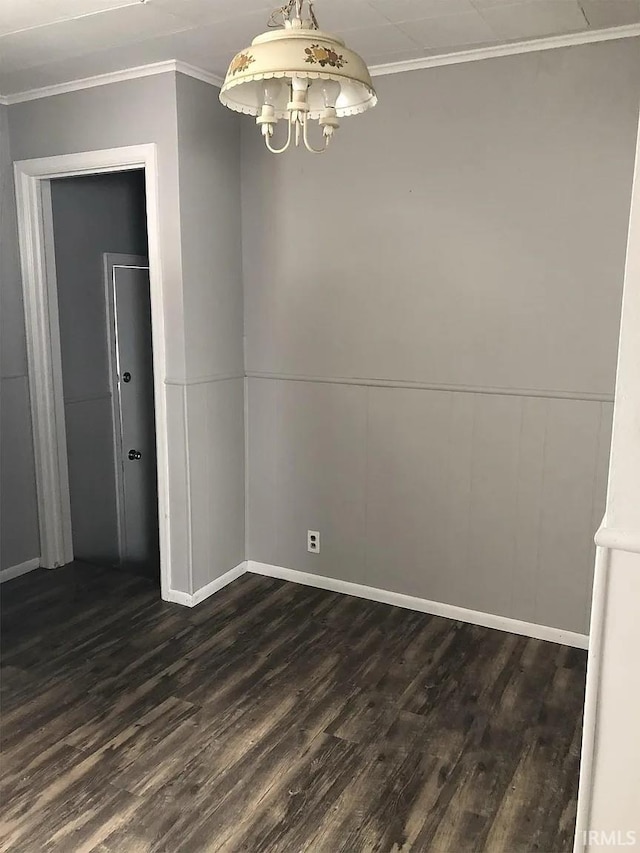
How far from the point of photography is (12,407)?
12.3 ft

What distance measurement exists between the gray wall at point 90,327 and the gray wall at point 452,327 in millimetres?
1125

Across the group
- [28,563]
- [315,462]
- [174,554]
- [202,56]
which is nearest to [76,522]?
[28,563]

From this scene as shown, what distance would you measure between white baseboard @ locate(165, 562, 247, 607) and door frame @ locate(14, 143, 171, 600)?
0.06 metres

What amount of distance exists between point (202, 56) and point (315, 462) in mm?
1903

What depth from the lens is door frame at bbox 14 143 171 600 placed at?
3.25 meters

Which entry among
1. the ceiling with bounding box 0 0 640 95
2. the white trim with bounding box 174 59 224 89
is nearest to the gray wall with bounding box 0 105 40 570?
the ceiling with bounding box 0 0 640 95

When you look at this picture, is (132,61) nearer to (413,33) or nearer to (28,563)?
(413,33)

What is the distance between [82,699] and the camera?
2713 millimetres

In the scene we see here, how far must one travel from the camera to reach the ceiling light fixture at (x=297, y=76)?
1547mm

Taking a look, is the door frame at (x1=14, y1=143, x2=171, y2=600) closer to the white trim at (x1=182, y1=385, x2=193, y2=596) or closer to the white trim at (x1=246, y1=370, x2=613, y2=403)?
the white trim at (x1=182, y1=385, x2=193, y2=596)

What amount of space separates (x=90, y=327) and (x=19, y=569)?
143 cm

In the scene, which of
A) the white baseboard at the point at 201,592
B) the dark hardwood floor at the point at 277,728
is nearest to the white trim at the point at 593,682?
the dark hardwood floor at the point at 277,728

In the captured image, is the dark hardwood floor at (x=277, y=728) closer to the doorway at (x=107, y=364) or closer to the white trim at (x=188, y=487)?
the white trim at (x=188, y=487)

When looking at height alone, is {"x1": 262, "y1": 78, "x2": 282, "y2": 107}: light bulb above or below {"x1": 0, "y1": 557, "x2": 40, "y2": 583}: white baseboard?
above
